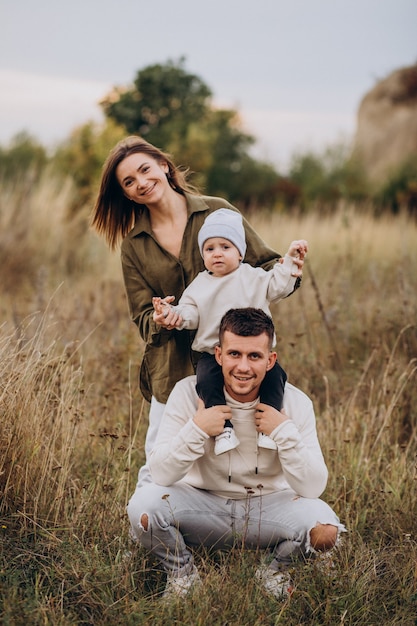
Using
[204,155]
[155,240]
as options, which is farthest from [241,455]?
[204,155]

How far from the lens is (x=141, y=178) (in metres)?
3.78

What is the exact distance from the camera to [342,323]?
662 cm

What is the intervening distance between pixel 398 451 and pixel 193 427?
195cm

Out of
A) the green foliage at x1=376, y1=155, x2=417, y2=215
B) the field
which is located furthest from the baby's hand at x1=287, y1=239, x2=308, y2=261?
the green foliage at x1=376, y1=155, x2=417, y2=215

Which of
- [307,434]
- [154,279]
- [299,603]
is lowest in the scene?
[299,603]

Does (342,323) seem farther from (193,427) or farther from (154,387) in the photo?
(193,427)

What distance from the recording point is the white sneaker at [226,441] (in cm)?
326

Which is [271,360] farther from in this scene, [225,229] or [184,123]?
[184,123]

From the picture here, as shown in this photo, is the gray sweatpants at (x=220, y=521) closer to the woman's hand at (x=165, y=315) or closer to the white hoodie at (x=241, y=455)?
the white hoodie at (x=241, y=455)

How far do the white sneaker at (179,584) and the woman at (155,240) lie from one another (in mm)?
524

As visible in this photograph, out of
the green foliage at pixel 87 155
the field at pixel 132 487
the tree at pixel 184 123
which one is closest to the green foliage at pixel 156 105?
the tree at pixel 184 123

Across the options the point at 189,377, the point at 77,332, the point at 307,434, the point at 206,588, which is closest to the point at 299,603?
the point at 206,588

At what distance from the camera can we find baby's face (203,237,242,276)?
3.40 metres

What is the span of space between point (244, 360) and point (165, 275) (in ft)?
2.68
